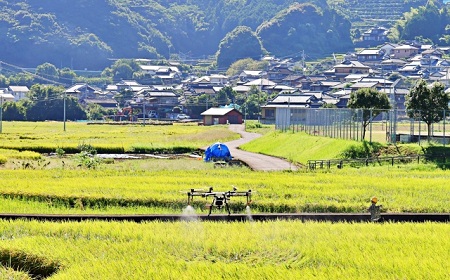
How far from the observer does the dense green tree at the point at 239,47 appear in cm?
11669

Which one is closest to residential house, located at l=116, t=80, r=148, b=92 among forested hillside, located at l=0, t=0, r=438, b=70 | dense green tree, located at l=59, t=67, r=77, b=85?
dense green tree, located at l=59, t=67, r=77, b=85

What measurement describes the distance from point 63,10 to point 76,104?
57379mm

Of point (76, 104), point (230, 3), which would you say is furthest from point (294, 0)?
point (76, 104)

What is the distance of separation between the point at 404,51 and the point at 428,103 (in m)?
74.9

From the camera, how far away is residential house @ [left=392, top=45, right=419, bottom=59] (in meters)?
102

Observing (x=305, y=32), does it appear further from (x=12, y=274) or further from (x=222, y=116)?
(x=12, y=274)

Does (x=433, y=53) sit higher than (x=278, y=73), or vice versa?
(x=433, y=53)

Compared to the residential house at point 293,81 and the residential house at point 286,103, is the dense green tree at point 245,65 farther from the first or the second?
the residential house at point 286,103

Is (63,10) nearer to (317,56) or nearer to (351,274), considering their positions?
(317,56)

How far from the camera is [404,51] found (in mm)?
102500

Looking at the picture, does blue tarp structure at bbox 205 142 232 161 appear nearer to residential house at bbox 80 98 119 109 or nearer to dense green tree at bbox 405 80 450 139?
dense green tree at bbox 405 80 450 139

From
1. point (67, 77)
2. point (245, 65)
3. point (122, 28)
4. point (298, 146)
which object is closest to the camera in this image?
point (298, 146)

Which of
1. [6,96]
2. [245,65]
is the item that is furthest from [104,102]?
[245,65]

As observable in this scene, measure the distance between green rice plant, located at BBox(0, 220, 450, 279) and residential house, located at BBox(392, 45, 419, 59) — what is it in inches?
3669
